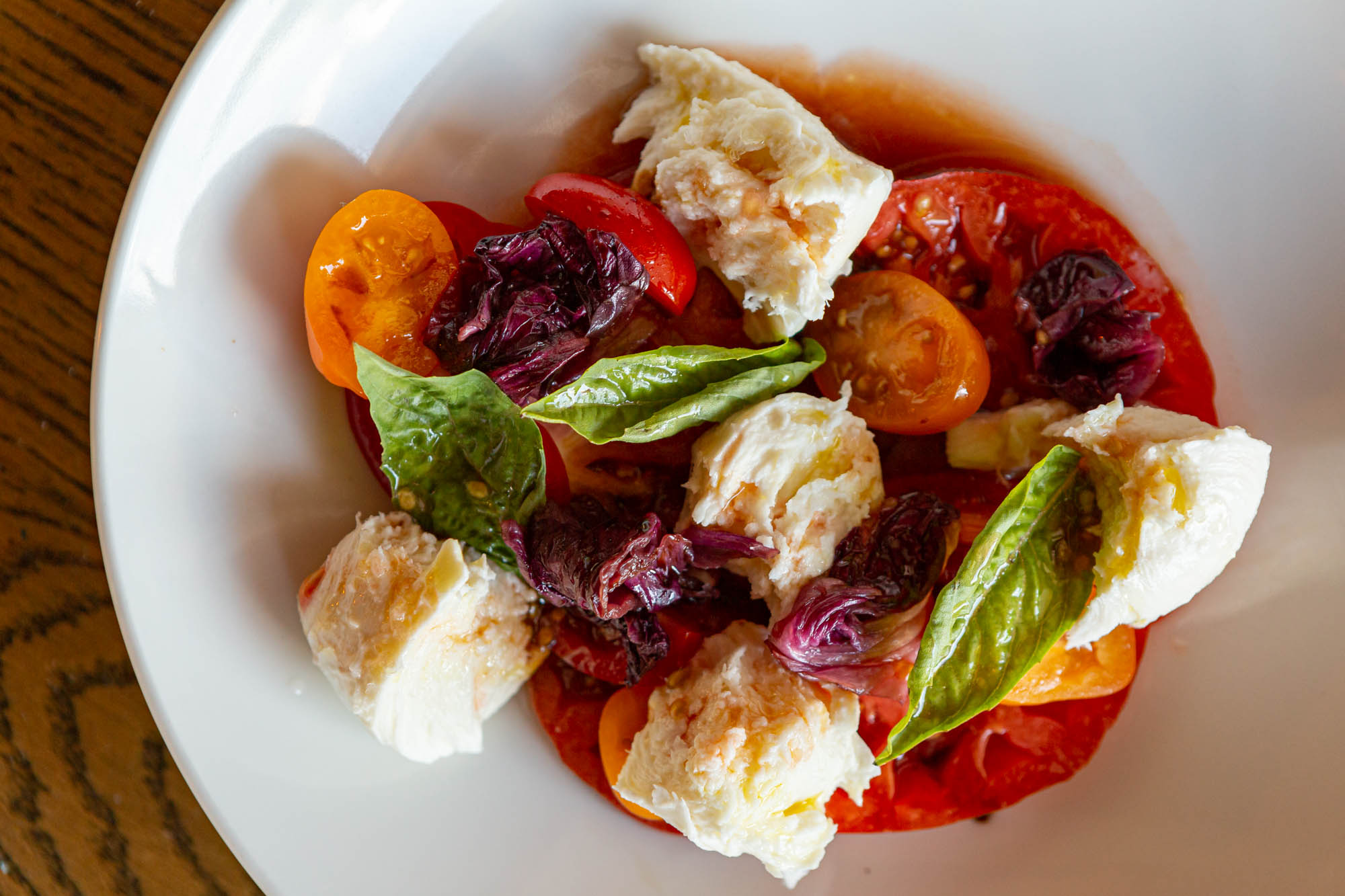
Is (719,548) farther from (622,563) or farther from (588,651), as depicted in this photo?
(588,651)

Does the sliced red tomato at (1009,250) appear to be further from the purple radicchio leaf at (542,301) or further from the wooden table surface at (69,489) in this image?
the wooden table surface at (69,489)

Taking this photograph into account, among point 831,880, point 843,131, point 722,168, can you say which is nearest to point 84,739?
point 831,880

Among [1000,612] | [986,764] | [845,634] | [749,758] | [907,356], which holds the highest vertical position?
[907,356]

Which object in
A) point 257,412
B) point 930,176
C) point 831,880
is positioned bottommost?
point 831,880

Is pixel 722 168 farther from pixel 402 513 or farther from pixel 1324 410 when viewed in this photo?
pixel 1324 410

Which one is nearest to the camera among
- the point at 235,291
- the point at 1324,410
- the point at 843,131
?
the point at 235,291

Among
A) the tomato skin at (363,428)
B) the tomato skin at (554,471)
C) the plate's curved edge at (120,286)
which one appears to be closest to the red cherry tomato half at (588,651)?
the tomato skin at (554,471)

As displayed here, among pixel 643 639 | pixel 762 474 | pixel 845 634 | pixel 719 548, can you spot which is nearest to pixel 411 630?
pixel 643 639
